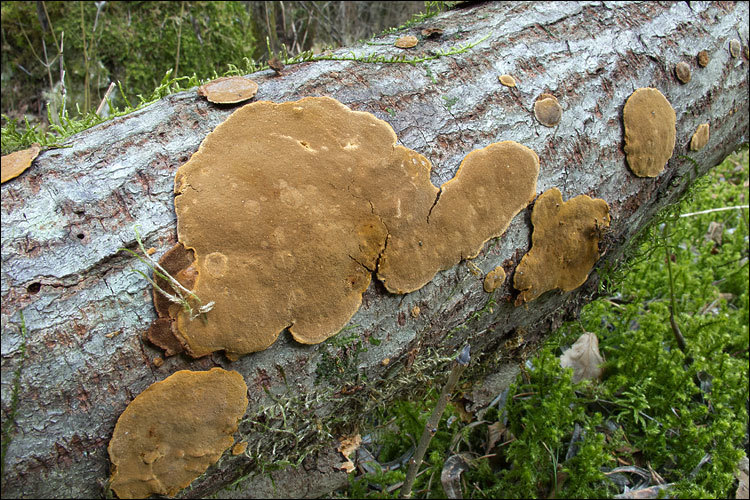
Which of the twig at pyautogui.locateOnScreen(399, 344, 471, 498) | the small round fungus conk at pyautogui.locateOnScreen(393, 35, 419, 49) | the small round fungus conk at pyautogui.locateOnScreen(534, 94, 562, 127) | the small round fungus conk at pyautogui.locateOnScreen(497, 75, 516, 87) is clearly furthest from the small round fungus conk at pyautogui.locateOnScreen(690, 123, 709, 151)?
the twig at pyautogui.locateOnScreen(399, 344, 471, 498)

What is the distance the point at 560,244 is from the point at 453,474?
1.25 m

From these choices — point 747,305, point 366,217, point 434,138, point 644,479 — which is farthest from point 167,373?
point 747,305

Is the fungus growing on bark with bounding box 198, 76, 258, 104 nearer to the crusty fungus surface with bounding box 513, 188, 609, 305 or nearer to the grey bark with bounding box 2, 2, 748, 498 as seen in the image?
the grey bark with bounding box 2, 2, 748, 498

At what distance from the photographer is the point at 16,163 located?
1.23 m

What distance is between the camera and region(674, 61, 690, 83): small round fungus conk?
204 cm

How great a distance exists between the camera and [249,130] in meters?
1.34

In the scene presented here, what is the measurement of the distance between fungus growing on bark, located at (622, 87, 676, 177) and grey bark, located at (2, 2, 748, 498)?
46mm

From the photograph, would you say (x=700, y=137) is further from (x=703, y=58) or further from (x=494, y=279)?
(x=494, y=279)

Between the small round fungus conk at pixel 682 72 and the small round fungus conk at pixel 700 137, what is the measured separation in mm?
228

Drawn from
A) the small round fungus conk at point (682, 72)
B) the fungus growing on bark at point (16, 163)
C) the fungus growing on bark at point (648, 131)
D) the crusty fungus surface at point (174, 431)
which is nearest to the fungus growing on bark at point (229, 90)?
the fungus growing on bark at point (16, 163)

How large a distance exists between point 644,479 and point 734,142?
70.1 inches

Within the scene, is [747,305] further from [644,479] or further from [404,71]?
[404,71]

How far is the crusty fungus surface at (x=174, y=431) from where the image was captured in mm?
1165

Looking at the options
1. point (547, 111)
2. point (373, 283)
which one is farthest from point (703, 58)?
point (373, 283)
